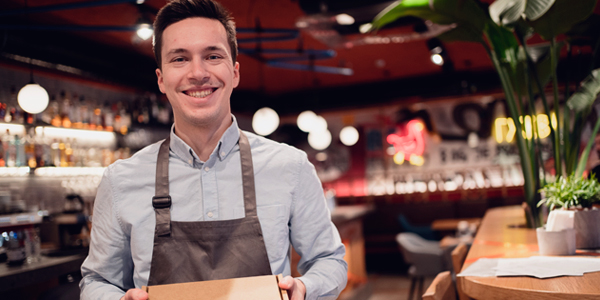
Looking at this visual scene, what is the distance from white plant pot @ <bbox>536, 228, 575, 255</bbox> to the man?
101cm

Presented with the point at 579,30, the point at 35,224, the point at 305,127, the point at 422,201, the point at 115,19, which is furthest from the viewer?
the point at 422,201

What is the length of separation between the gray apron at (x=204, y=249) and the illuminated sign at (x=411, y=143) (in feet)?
28.6

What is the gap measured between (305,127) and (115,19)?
301 cm

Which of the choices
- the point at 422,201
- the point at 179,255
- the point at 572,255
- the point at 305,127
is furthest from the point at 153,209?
the point at 422,201

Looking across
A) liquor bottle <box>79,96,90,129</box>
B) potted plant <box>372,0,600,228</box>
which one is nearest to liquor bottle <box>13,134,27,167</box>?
liquor bottle <box>79,96,90,129</box>

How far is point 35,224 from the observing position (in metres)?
4.44

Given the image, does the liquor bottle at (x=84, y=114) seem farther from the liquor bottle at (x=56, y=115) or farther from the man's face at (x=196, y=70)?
the man's face at (x=196, y=70)

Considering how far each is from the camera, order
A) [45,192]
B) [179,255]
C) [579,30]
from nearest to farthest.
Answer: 1. [179,255]
2. [579,30]
3. [45,192]

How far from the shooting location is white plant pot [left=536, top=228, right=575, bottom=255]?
183 cm

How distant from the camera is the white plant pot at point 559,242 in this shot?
183 cm

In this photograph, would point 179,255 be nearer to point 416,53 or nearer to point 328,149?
point 416,53

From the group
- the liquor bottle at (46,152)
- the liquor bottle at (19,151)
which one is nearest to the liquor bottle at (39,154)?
the liquor bottle at (46,152)

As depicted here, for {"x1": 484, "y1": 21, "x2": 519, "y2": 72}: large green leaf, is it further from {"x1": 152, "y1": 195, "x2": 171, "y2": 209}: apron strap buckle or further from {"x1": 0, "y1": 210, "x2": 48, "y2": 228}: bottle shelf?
{"x1": 0, "y1": 210, "x2": 48, "y2": 228}: bottle shelf

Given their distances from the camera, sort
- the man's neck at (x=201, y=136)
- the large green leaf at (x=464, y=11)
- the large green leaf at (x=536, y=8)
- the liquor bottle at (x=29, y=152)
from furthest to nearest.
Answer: the liquor bottle at (x=29, y=152)
the large green leaf at (x=464, y=11)
the large green leaf at (x=536, y=8)
the man's neck at (x=201, y=136)
